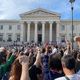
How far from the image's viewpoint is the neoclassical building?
9112 cm

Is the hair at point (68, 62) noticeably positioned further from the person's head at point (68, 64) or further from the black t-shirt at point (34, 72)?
the black t-shirt at point (34, 72)

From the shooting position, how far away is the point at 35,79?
6484mm

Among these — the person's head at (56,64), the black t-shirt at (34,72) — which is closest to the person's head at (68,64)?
the person's head at (56,64)

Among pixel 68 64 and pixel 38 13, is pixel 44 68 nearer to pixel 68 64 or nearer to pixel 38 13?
pixel 68 64

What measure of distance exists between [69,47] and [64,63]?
4754 mm

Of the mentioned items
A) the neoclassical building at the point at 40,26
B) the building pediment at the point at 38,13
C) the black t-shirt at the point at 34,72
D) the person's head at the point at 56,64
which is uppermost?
the building pediment at the point at 38,13

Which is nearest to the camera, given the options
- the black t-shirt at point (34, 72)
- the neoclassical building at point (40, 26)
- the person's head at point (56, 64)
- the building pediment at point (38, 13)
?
the person's head at point (56, 64)

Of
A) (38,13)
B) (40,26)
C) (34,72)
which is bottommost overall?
(34,72)

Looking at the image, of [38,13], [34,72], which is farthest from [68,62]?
[38,13]

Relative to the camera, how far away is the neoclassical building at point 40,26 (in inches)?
3588

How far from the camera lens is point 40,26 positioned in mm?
93562

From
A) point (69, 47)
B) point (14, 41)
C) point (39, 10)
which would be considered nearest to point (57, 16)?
point (39, 10)

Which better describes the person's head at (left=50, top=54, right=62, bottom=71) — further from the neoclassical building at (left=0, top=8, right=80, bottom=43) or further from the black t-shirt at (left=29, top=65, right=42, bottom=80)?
the neoclassical building at (left=0, top=8, right=80, bottom=43)

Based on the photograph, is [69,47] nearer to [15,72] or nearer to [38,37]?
[15,72]
